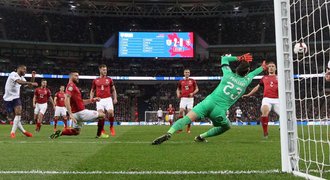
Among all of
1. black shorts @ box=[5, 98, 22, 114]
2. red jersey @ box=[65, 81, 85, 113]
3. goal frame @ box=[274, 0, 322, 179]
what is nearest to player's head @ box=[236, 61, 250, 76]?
goal frame @ box=[274, 0, 322, 179]

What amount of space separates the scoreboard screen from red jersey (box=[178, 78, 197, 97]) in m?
22.2

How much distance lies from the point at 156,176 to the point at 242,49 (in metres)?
37.8

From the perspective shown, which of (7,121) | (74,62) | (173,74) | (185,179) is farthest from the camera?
(74,62)

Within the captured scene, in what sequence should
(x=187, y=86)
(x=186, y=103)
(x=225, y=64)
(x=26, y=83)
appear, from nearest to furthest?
1. (x=225, y=64)
2. (x=26, y=83)
3. (x=187, y=86)
4. (x=186, y=103)

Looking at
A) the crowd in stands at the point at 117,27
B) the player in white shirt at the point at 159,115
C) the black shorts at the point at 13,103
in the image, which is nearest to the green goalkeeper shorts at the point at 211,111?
the black shorts at the point at 13,103

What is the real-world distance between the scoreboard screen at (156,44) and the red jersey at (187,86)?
22212 mm

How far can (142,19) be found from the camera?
132ft

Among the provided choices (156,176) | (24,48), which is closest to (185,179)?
(156,176)

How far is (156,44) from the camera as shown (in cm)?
3591

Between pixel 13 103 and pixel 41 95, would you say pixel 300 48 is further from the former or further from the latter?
pixel 41 95

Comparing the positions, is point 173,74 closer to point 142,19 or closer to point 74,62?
point 142,19

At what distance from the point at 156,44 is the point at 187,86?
22773 millimetres

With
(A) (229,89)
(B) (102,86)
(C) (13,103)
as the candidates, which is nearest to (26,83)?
(C) (13,103)

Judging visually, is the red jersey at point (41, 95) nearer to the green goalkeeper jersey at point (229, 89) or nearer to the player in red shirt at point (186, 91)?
the player in red shirt at point (186, 91)
